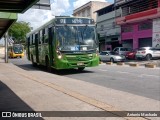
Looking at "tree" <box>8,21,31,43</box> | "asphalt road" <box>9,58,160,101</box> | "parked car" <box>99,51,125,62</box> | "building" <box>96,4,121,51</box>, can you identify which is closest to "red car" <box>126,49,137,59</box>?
"parked car" <box>99,51,125,62</box>

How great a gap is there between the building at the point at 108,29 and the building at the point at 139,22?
2312mm

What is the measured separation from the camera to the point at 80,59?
1728 cm

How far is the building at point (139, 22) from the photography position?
3684 centimetres

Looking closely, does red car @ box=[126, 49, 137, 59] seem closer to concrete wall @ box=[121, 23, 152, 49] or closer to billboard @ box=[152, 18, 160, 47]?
billboard @ box=[152, 18, 160, 47]

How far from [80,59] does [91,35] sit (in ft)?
4.93

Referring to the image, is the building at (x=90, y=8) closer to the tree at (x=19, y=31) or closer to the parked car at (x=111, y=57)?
the tree at (x=19, y=31)

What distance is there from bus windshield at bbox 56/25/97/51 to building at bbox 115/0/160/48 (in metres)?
20.3

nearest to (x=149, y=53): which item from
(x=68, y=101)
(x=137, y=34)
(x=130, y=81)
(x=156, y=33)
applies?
(x=156, y=33)

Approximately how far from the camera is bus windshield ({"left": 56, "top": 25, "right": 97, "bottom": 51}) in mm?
16938

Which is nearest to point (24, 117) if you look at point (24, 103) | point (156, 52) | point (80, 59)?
point (24, 103)

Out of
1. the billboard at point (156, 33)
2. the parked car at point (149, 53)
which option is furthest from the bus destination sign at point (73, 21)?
the billboard at point (156, 33)

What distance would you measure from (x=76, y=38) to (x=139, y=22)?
25.5 meters

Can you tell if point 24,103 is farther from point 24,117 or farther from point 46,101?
point 24,117

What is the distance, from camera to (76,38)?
671 inches
